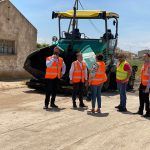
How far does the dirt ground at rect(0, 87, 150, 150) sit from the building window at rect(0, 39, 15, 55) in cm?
754

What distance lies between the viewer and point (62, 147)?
24.9ft

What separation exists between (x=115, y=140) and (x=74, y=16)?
8775mm

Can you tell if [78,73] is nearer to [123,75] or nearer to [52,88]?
[52,88]

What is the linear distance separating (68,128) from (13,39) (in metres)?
12.3

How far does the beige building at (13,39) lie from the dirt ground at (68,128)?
7.46 metres

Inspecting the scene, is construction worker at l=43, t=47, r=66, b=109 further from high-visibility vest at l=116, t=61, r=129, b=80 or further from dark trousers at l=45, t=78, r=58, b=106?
high-visibility vest at l=116, t=61, r=129, b=80

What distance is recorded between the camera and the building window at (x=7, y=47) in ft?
66.2

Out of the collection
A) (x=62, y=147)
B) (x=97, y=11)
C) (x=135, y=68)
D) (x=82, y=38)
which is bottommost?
(x=62, y=147)

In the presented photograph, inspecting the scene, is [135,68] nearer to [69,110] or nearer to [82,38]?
[82,38]

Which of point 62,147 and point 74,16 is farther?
point 74,16

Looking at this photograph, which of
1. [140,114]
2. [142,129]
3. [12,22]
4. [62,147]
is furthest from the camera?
[12,22]

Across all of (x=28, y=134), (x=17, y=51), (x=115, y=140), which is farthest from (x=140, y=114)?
(x=17, y=51)

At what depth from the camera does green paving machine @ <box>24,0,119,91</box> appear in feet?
51.4

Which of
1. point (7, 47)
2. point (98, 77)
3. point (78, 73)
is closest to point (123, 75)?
point (98, 77)
